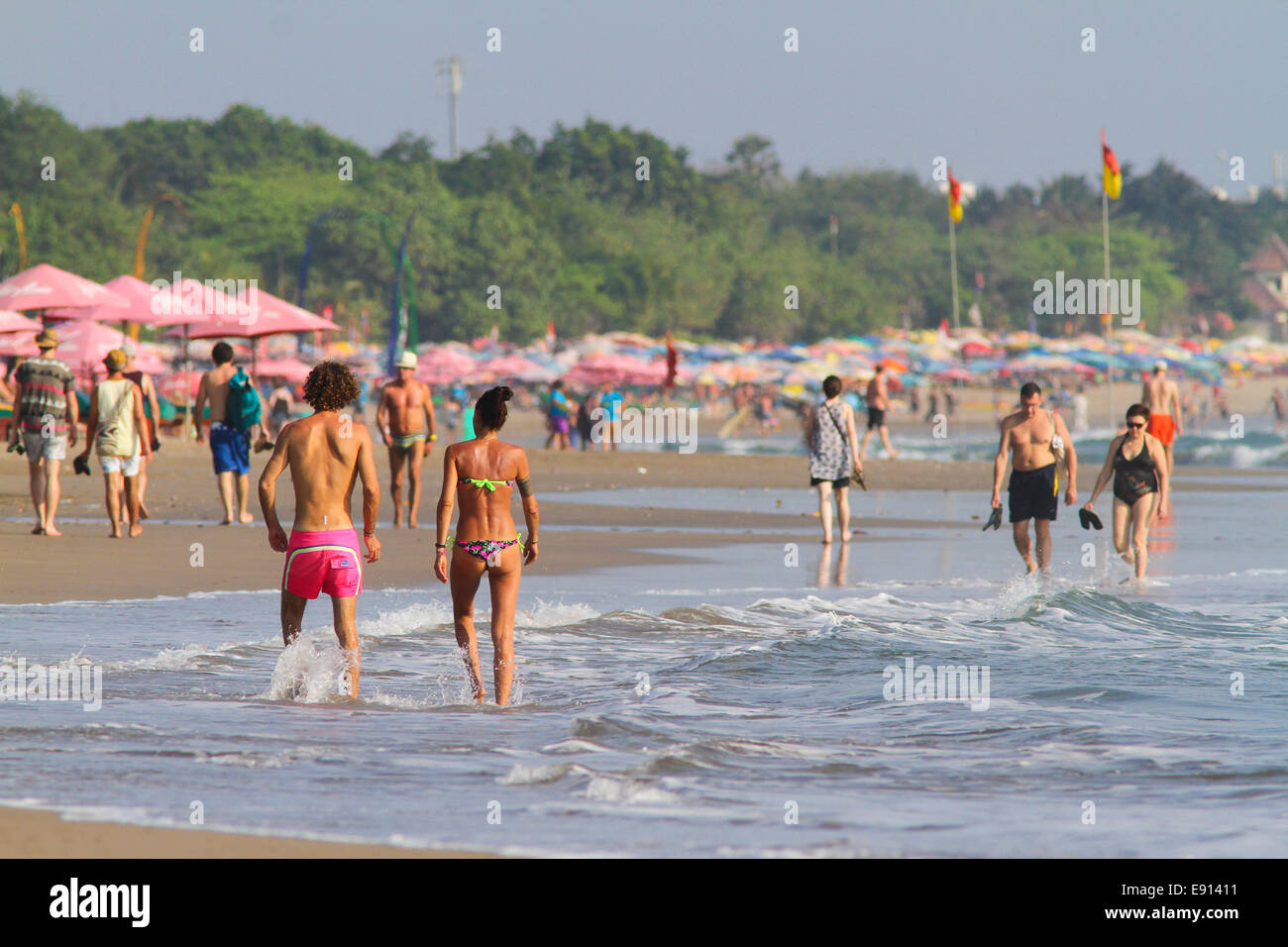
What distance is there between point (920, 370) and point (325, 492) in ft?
212

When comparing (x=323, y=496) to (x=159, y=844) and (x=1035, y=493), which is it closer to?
(x=159, y=844)

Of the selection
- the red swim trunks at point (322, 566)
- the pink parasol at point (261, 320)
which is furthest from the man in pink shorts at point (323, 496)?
the pink parasol at point (261, 320)

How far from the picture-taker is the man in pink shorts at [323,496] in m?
7.33

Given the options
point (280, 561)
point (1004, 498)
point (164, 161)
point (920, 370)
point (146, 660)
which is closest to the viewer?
point (146, 660)

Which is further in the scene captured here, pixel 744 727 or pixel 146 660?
pixel 146 660

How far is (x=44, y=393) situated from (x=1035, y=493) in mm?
8128

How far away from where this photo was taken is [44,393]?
13.5m

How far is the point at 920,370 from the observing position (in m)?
70.2

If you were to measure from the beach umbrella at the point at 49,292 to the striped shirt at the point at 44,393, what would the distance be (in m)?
8.64

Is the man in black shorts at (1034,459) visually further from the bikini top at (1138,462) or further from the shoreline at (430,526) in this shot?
the shoreline at (430,526)

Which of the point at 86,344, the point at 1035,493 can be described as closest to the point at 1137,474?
the point at 1035,493
